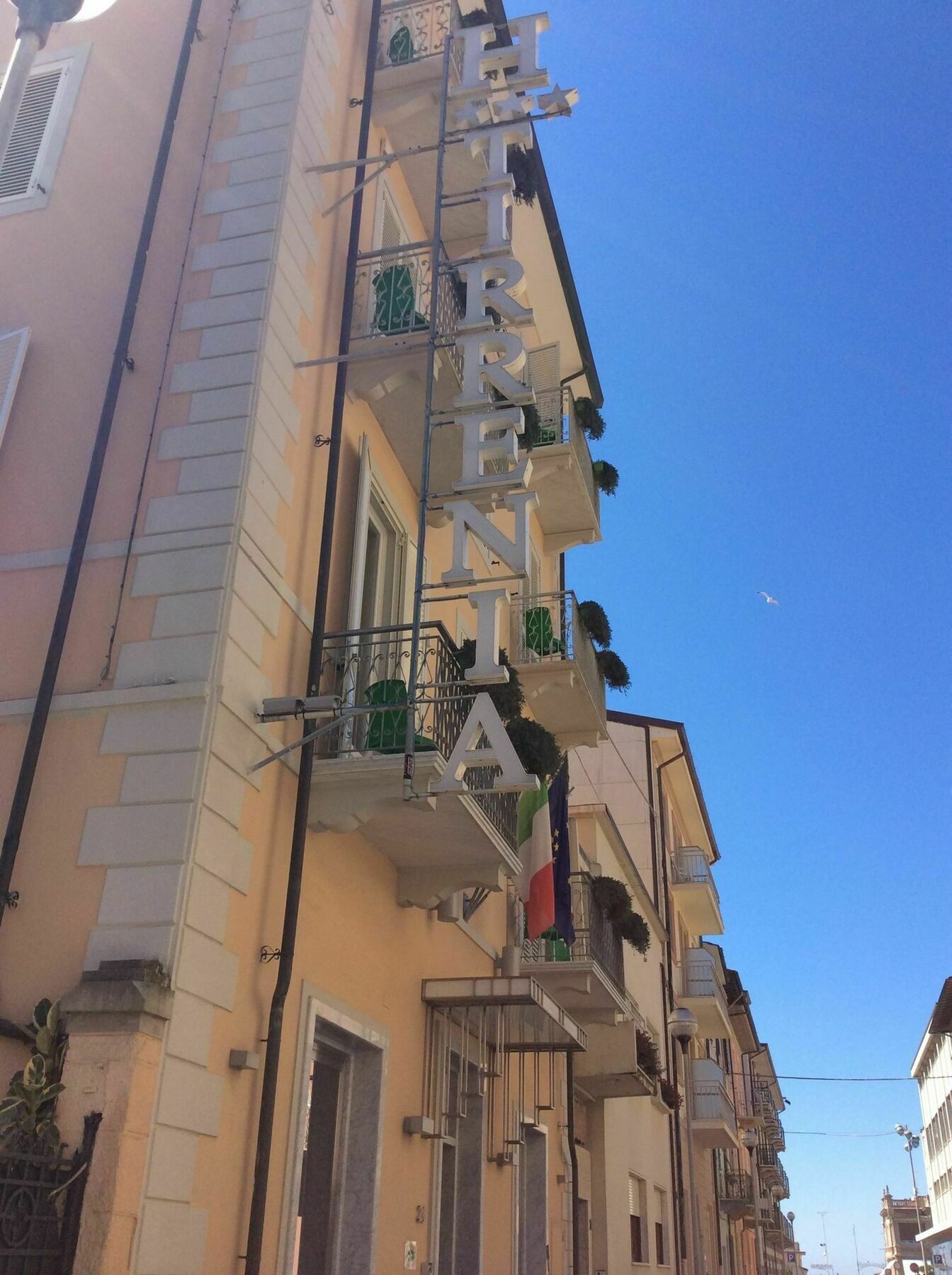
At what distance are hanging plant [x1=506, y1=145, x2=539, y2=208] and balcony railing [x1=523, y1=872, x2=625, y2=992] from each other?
26.7 ft

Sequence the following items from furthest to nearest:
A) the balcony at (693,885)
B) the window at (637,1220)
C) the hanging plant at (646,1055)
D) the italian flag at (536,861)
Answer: the balcony at (693,885) → the window at (637,1220) → the hanging plant at (646,1055) → the italian flag at (536,861)

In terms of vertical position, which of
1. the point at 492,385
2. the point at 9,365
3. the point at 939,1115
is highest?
the point at 939,1115

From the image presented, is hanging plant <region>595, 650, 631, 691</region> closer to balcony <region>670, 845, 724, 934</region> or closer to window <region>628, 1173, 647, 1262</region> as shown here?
window <region>628, 1173, 647, 1262</region>

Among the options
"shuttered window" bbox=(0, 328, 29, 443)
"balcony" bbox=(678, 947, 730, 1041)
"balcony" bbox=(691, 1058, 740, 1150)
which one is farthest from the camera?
"balcony" bbox=(678, 947, 730, 1041)

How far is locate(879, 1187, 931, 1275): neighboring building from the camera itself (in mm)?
97062

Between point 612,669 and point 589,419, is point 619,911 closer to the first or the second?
point 612,669

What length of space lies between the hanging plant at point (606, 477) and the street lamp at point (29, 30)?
39.3 ft

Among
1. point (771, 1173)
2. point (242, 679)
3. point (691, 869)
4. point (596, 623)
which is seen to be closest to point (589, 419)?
point (596, 623)

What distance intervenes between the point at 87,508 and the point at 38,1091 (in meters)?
3.70

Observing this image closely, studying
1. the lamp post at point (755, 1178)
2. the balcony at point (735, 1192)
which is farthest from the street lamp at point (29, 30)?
the lamp post at point (755, 1178)

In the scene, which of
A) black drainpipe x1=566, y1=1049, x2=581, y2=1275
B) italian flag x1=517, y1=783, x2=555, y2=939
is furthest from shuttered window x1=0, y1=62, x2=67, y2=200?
black drainpipe x1=566, y1=1049, x2=581, y2=1275

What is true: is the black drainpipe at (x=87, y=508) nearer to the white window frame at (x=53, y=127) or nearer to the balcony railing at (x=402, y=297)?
the white window frame at (x=53, y=127)

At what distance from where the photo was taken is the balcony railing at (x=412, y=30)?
11.1 metres

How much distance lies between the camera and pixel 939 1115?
63156mm
